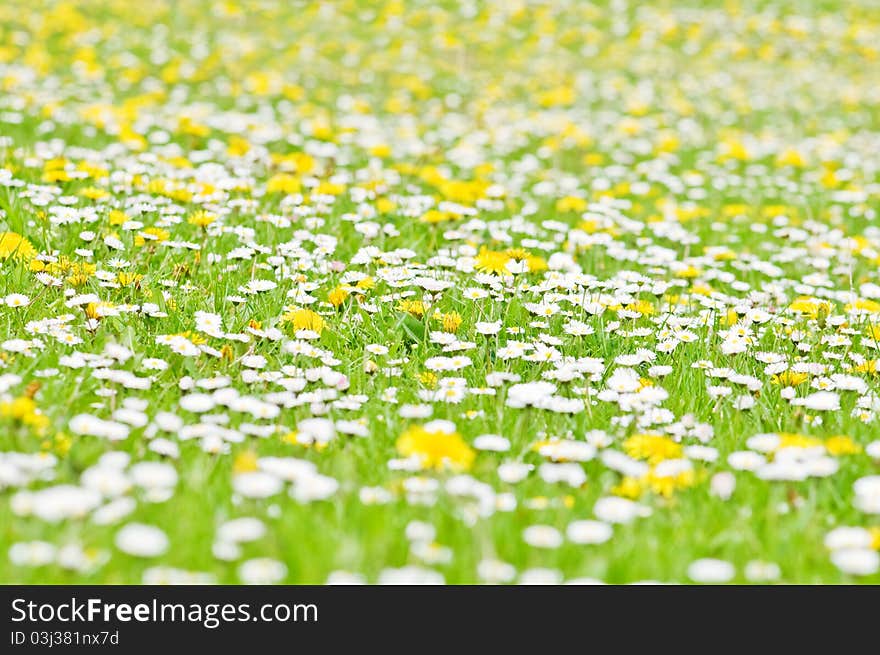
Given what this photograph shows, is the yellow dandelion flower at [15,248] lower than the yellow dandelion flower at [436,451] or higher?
higher

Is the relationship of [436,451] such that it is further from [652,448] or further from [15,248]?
[15,248]

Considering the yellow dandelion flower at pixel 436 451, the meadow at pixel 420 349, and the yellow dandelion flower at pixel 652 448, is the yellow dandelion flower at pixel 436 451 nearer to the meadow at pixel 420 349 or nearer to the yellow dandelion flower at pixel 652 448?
the meadow at pixel 420 349

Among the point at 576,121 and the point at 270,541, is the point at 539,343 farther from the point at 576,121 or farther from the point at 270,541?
the point at 576,121

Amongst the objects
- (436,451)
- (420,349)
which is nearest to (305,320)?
(420,349)

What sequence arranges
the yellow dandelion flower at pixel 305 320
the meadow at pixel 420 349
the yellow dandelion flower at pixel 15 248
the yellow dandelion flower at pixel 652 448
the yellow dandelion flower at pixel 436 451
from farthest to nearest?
the yellow dandelion flower at pixel 15 248 < the yellow dandelion flower at pixel 305 320 < the yellow dandelion flower at pixel 652 448 < the yellow dandelion flower at pixel 436 451 < the meadow at pixel 420 349

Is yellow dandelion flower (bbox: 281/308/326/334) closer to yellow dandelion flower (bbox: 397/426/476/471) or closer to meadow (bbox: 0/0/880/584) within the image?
meadow (bbox: 0/0/880/584)

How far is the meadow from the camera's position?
2.07 metres

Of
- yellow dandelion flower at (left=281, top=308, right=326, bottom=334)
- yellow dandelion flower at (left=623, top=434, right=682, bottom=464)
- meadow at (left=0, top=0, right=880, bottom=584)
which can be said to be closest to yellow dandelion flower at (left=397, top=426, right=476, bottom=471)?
meadow at (left=0, top=0, right=880, bottom=584)

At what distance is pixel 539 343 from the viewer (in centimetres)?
335

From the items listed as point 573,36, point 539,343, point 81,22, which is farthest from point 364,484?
point 573,36

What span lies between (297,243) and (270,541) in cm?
249

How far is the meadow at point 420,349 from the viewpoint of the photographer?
2066mm

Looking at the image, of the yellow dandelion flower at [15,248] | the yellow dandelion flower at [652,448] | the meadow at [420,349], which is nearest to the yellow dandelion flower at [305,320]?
the meadow at [420,349]
